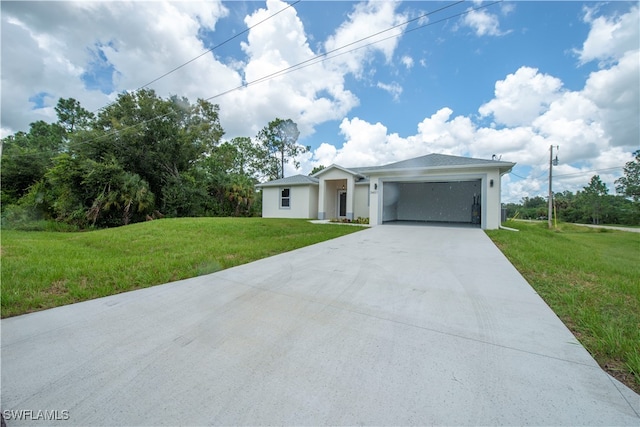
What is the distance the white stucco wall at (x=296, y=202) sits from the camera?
51.6ft

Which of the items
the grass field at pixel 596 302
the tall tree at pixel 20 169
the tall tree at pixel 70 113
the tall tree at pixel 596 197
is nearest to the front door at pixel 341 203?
the grass field at pixel 596 302

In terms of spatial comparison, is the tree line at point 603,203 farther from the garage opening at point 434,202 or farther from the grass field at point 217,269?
the grass field at point 217,269

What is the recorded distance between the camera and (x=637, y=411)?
55.7 inches

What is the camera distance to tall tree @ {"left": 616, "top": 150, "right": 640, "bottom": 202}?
31106 mm

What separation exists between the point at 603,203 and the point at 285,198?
4655cm

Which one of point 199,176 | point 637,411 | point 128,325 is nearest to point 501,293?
point 637,411

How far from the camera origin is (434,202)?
1571cm

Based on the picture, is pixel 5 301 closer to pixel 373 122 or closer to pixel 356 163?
pixel 373 122

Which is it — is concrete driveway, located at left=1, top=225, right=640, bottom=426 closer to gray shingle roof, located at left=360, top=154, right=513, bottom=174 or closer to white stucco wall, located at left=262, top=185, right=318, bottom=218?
gray shingle roof, located at left=360, top=154, right=513, bottom=174

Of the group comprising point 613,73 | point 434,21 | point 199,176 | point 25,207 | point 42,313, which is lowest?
point 42,313

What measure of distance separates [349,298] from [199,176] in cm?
1905

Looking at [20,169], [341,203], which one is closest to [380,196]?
[341,203]

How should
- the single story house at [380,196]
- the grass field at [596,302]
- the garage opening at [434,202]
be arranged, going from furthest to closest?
the garage opening at [434,202] < the single story house at [380,196] < the grass field at [596,302]

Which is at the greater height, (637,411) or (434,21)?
(434,21)
